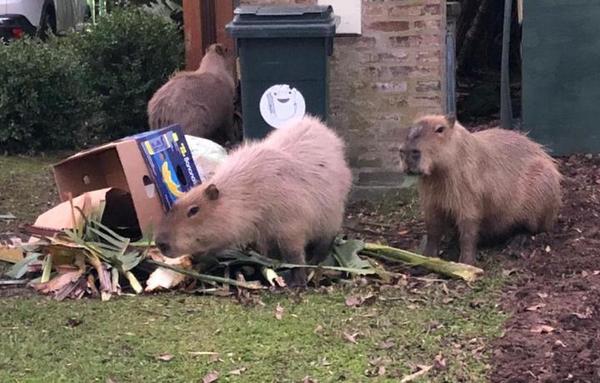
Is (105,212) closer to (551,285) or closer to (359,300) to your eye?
(359,300)

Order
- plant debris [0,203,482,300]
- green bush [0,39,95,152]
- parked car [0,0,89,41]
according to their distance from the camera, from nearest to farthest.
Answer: plant debris [0,203,482,300]
green bush [0,39,95,152]
parked car [0,0,89,41]

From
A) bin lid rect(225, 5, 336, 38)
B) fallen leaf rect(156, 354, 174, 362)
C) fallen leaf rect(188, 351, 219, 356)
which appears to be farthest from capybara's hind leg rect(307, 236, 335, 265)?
bin lid rect(225, 5, 336, 38)

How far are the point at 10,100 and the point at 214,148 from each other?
308cm

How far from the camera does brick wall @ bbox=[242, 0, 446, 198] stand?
8.18 meters

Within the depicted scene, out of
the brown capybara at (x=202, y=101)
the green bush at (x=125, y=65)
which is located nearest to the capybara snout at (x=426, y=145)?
the brown capybara at (x=202, y=101)

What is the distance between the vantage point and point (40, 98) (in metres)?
9.98

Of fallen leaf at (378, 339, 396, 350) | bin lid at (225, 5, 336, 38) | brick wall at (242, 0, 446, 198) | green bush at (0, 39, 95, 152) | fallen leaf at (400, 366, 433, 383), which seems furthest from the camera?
green bush at (0, 39, 95, 152)

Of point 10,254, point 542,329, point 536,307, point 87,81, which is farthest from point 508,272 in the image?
point 87,81

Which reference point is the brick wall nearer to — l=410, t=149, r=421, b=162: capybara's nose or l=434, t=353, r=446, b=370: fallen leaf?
Result: l=410, t=149, r=421, b=162: capybara's nose

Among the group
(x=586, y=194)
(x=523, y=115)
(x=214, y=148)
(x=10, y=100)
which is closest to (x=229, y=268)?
(x=214, y=148)

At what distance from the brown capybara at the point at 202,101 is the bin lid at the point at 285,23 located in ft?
5.48

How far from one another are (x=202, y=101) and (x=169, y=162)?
2.35m

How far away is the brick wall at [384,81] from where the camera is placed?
818 centimetres

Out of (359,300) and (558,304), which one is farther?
A: (359,300)
